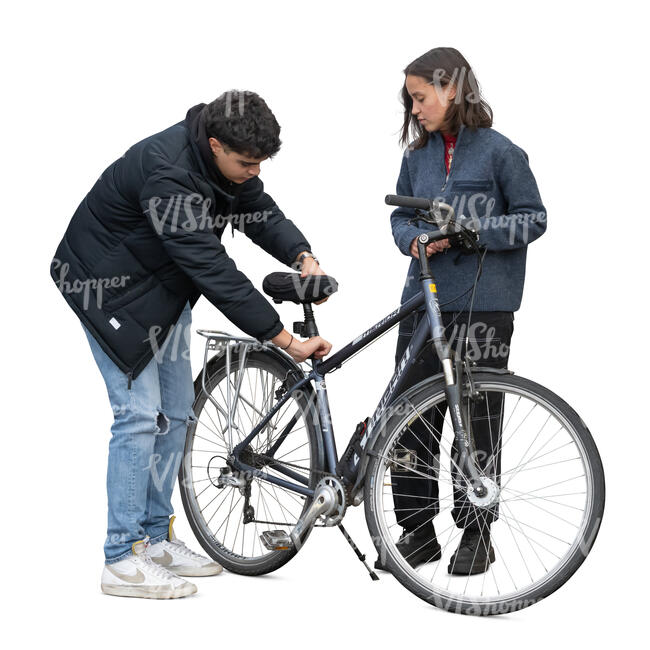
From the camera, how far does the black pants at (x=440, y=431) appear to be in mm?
4223

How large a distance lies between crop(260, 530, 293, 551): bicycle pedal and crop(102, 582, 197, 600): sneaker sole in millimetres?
307

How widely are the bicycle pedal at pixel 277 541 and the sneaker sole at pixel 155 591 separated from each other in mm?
307

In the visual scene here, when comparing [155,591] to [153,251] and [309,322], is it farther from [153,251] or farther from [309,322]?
[153,251]

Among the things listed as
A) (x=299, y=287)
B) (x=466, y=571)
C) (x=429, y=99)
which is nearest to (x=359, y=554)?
(x=466, y=571)

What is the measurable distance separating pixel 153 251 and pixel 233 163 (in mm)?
430

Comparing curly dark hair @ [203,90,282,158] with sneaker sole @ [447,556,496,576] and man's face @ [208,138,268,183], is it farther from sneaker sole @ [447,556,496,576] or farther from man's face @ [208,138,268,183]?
sneaker sole @ [447,556,496,576]

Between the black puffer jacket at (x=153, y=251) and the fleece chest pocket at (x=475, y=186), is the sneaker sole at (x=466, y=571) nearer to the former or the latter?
the black puffer jacket at (x=153, y=251)

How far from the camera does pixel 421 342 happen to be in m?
4.11

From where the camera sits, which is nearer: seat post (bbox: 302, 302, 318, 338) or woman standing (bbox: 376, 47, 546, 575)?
woman standing (bbox: 376, 47, 546, 575)

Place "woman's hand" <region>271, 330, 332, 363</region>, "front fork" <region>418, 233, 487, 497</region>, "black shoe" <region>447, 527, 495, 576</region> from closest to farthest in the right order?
"front fork" <region>418, 233, 487, 497</region> → "woman's hand" <region>271, 330, 332, 363</region> → "black shoe" <region>447, 527, 495, 576</region>

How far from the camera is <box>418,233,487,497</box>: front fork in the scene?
3.94m

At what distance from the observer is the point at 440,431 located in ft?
14.8

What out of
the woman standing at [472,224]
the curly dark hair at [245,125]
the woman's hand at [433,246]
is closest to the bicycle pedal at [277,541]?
the woman standing at [472,224]

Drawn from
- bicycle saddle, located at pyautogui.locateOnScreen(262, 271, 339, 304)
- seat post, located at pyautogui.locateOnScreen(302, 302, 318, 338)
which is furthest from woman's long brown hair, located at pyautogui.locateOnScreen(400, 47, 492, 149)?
seat post, located at pyautogui.locateOnScreen(302, 302, 318, 338)
